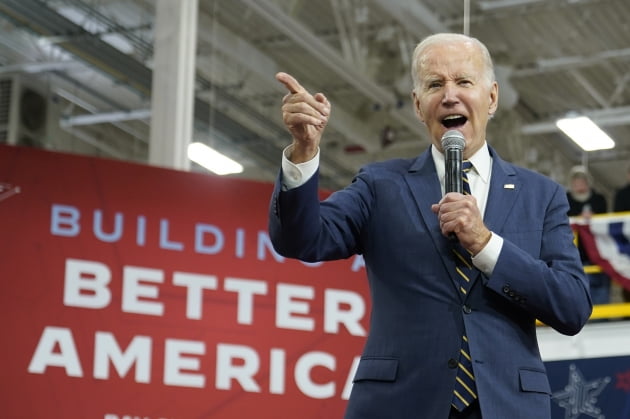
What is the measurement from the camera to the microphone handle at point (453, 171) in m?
1.75

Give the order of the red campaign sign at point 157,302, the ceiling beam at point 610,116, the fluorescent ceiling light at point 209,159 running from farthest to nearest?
the ceiling beam at point 610,116 → the fluorescent ceiling light at point 209,159 → the red campaign sign at point 157,302

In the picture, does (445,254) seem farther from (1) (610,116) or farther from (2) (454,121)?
(1) (610,116)

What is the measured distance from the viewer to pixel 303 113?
1.67 meters

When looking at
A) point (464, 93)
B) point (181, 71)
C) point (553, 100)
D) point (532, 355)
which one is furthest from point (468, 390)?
point (553, 100)

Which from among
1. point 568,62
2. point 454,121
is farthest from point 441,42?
point 568,62

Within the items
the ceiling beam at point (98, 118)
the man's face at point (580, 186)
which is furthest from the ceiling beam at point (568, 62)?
the ceiling beam at point (98, 118)

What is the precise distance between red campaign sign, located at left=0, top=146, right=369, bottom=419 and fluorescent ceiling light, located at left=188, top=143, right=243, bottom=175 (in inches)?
51.8

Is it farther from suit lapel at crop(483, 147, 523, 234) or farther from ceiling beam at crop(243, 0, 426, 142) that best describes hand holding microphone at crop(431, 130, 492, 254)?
ceiling beam at crop(243, 0, 426, 142)

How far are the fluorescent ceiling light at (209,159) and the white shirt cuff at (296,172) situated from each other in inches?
209

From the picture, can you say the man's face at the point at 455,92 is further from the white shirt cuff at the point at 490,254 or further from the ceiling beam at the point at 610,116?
the ceiling beam at the point at 610,116

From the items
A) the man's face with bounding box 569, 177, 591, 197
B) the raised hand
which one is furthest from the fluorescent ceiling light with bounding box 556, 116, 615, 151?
the raised hand

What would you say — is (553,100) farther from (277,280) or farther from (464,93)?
(464,93)

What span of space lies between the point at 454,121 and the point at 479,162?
0.33 feet

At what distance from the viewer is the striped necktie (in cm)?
171
